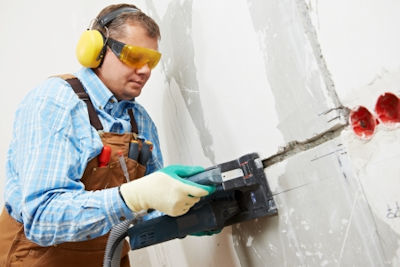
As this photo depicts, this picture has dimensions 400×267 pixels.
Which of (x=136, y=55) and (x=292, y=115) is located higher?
(x=136, y=55)

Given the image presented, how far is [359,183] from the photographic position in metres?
0.85

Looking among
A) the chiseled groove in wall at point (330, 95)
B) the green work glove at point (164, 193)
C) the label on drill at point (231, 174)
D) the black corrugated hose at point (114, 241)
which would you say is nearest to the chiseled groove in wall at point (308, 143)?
the chiseled groove in wall at point (330, 95)

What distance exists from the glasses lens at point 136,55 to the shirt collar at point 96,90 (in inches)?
4.8

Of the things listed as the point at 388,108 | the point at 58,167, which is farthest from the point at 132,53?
the point at 388,108

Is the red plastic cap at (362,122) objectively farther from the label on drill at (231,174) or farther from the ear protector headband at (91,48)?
the ear protector headband at (91,48)

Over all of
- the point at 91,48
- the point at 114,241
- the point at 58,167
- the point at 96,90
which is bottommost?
the point at 114,241

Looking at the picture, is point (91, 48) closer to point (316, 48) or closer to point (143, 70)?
point (143, 70)

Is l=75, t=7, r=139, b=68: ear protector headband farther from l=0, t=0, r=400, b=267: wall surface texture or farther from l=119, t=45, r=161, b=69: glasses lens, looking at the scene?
l=0, t=0, r=400, b=267: wall surface texture

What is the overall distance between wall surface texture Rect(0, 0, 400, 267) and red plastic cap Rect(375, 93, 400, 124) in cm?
1

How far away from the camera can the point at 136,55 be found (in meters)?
1.35

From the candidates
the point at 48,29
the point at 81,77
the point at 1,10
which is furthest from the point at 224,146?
the point at 1,10

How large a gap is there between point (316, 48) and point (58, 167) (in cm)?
77

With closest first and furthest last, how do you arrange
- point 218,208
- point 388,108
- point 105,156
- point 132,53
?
point 388,108 → point 218,208 → point 105,156 → point 132,53

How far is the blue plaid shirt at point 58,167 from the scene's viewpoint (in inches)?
39.8
